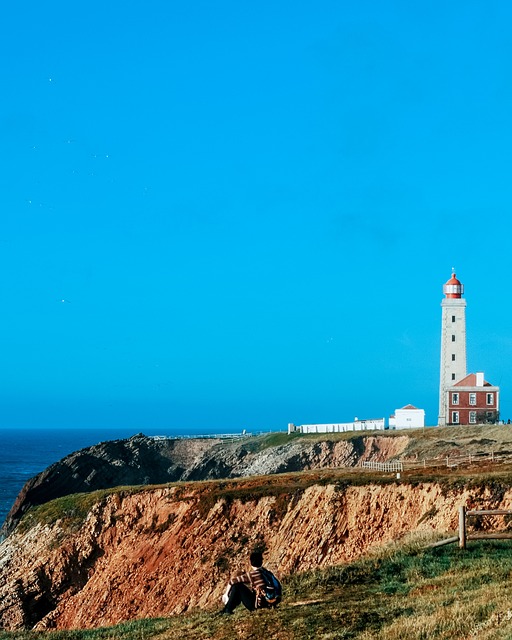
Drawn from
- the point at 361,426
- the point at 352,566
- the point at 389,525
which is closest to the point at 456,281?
the point at 361,426

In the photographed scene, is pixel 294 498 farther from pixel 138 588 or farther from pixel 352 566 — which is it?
pixel 352 566

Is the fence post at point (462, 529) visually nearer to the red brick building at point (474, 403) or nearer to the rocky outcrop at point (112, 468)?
the rocky outcrop at point (112, 468)

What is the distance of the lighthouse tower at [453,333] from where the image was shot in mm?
100438

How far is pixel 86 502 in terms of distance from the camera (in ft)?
182

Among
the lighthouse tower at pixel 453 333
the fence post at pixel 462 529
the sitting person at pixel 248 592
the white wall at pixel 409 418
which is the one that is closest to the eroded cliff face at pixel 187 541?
the fence post at pixel 462 529

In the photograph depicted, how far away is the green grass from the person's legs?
26cm

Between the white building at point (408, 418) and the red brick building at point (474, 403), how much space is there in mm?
4838

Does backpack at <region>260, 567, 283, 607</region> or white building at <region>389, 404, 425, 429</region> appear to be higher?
white building at <region>389, 404, 425, 429</region>

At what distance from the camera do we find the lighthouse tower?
10044 centimetres

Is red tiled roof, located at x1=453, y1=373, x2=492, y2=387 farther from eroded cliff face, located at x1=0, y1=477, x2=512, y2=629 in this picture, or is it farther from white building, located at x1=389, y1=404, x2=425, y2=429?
eroded cliff face, located at x1=0, y1=477, x2=512, y2=629

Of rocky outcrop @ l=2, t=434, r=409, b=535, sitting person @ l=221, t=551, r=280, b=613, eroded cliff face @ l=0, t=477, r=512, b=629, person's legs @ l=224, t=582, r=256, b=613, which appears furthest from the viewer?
rocky outcrop @ l=2, t=434, r=409, b=535

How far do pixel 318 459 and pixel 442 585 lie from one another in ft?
231

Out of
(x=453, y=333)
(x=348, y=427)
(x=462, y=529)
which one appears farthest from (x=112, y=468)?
(x=462, y=529)

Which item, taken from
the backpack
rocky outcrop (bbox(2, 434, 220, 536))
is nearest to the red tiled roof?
rocky outcrop (bbox(2, 434, 220, 536))
